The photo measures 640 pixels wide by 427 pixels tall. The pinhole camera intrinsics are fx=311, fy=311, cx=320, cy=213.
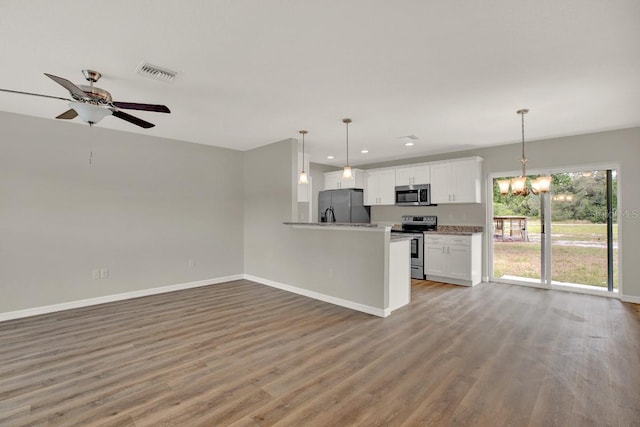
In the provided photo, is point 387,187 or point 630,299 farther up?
point 387,187

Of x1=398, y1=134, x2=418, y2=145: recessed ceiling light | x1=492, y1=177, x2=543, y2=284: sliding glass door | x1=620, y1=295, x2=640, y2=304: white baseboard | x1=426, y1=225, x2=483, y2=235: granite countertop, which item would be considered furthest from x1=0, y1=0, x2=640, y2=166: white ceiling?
x1=620, y1=295, x2=640, y2=304: white baseboard

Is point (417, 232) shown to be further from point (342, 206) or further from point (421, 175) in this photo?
point (342, 206)

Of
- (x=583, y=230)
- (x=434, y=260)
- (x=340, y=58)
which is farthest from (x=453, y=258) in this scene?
(x=340, y=58)

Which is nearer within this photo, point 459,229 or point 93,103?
point 93,103

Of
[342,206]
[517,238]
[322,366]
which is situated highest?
[342,206]

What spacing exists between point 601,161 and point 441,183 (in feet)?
7.82

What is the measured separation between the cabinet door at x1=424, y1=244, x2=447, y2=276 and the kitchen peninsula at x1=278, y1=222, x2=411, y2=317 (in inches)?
66.0

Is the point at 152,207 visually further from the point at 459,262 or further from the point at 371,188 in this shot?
the point at 459,262

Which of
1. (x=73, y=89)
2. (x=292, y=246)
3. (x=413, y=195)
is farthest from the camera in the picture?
(x=413, y=195)

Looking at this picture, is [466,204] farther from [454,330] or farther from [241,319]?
[241,319]

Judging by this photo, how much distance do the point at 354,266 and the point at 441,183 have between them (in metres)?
3.00

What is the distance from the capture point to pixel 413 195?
659cm

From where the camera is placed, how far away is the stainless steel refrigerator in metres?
7.16

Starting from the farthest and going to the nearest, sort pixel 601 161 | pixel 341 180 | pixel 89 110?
pixel 341 180
pixel 601 161
pixel 89 110
